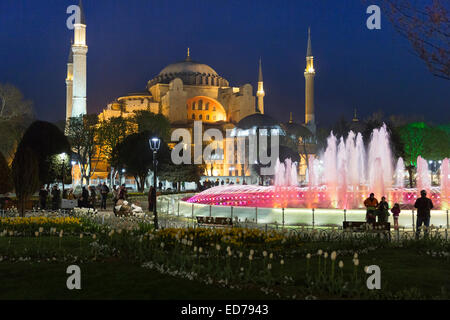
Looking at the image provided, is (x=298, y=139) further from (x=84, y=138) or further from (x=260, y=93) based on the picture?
(x=84, y=138)

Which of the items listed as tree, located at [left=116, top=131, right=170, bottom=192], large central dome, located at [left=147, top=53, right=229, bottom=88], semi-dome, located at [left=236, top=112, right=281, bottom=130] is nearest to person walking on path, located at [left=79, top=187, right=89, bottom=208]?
tree, located at [left=116, top=131, right=170, bottom=192]

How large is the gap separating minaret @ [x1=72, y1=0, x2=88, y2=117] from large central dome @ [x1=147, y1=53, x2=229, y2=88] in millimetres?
28638

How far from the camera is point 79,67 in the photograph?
48.5 meters

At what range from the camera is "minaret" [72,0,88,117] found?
48094mm

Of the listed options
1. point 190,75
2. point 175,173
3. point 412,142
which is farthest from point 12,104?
point 190,75

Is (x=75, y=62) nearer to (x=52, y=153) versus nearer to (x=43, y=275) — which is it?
(x=52, y=153)

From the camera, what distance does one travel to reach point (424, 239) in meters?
8.88

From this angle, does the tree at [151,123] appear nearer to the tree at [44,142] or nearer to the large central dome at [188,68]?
the tree at [44,142]

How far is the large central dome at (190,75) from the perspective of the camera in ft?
253

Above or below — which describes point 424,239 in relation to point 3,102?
below

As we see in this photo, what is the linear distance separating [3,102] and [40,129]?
7.72m

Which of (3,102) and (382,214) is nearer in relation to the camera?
(382,214)

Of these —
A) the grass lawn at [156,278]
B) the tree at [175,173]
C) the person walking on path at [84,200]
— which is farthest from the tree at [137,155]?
the grass lawn at [156,278]
